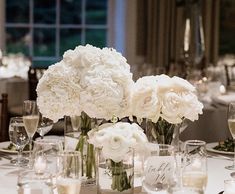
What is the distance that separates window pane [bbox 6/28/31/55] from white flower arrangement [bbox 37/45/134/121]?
6.30 metres

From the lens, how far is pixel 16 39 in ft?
26.1

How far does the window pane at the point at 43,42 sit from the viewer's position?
8.03m

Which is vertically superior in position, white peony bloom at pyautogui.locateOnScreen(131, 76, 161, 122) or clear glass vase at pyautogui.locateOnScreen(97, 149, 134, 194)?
white peony bloom at pyautogui.locateOnScreen(131, 76, 161, 122)

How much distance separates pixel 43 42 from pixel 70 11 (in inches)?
22.5

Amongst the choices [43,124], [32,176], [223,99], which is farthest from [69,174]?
[223,99]

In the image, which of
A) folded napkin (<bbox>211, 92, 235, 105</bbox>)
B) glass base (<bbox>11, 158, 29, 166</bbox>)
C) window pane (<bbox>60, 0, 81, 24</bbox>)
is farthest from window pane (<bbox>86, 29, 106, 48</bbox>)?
glass base (<bbox>11, 158, 29, 166</bbox>)

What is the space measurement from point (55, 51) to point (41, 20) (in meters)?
0.47

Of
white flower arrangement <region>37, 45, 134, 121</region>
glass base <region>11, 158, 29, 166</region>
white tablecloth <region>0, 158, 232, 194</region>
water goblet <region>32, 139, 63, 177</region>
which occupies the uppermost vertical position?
white flower arrangement <region>37, 45, 134, 121</region>

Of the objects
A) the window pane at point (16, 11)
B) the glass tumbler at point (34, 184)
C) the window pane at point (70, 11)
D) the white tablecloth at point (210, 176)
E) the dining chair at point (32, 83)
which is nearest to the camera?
the glass tumbler at point (34, 184)

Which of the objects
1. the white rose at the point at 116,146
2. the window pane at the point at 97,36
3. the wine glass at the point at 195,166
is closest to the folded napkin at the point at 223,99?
the wine glass at the point at 195,166

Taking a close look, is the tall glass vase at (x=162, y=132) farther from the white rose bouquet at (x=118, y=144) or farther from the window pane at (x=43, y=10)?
the window pane at (x=43, y=10)

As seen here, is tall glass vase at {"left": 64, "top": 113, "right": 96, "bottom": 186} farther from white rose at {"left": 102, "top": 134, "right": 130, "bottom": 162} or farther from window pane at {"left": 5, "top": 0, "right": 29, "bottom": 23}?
window pane at {"left": 5, "top": 0, "right": 29, "bottom": 23}

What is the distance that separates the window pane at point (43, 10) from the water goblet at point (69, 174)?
658 centimetres

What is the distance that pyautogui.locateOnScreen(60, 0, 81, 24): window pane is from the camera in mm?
8023
